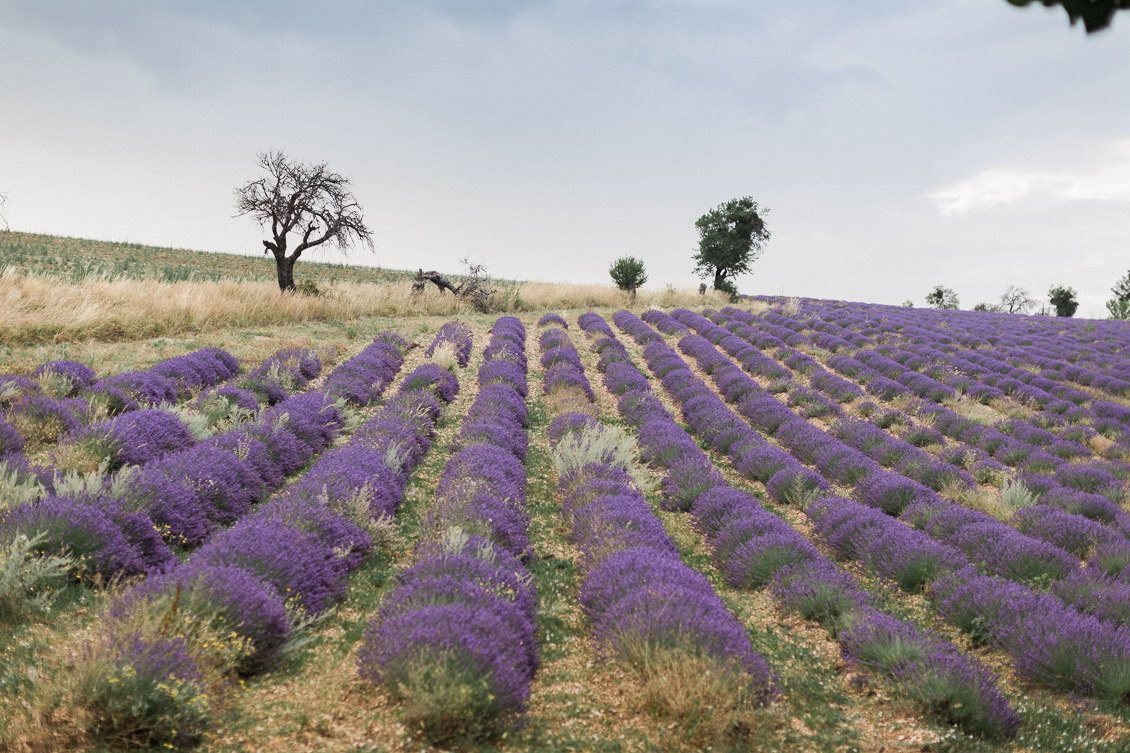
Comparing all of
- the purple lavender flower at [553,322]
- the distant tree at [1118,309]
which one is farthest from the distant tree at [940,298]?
the purple lavender flower at [553,322]

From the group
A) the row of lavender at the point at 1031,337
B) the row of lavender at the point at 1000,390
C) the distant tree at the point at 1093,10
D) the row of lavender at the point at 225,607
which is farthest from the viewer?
the row of lavender at the point at 1031,337

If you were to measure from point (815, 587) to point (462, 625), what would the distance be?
2991 millimetres

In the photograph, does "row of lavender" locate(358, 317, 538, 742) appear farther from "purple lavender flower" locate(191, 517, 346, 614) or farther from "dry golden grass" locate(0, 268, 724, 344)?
"dry golden grass" locate(0, 268, 724, 344)

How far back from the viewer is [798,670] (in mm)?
4316

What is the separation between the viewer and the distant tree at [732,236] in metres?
36.8

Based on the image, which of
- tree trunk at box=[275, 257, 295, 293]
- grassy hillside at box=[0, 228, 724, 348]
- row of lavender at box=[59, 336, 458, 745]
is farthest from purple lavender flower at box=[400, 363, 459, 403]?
tree trunk at box=[275, 257, 295, 293]

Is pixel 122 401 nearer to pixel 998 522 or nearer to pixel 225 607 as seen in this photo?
pixel 225 607

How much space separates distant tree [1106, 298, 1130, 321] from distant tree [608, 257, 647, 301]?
87.3ft

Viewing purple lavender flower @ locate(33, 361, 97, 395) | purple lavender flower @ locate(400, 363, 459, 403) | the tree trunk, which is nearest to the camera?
purple lavender flower @ locate(33, 361, 97, 395)

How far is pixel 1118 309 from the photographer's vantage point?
41.2 meters

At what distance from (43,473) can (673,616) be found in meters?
5.41

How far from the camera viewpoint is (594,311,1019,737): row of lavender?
375 centimetres

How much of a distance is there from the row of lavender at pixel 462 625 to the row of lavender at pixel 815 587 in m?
1.94

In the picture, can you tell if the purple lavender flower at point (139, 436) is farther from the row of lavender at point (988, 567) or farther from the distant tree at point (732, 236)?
the distant tree at point (732, 236)
